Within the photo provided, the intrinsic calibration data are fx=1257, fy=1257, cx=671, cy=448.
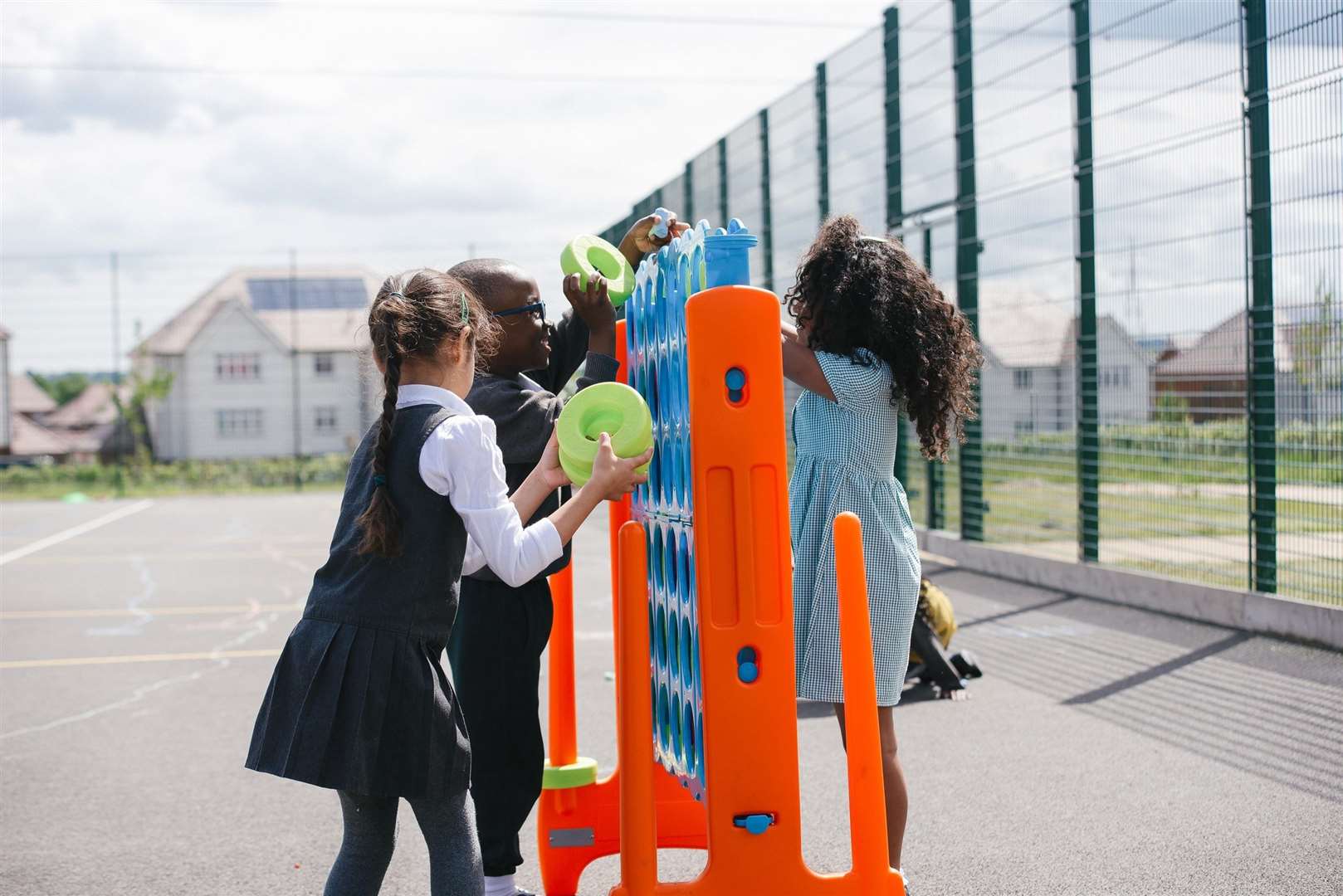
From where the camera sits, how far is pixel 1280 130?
6.56 metres

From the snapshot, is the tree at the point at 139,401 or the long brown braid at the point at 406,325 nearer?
the long brown braid at the point at 406,325

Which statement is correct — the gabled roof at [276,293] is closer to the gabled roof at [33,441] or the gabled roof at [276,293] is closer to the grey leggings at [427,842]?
the gabled roof at [33,441]

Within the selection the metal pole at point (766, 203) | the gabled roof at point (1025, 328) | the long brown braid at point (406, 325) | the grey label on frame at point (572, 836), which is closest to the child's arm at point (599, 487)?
the long brown braid at point (406, 325)

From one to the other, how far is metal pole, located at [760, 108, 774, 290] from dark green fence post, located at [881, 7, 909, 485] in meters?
2.23

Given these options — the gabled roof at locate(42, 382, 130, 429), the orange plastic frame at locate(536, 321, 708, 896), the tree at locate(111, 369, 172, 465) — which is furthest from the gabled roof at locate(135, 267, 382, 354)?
the gabled roof at locate(42, 382, 130, 429)

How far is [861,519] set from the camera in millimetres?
3205

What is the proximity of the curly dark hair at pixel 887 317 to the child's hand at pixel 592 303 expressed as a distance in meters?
0.51

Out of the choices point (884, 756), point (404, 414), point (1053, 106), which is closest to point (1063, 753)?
point (884, 756)

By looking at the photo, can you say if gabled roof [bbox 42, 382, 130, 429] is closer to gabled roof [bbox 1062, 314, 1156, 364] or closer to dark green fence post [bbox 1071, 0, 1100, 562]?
gabled roof [bbox 1062, 314, 1156, 364]

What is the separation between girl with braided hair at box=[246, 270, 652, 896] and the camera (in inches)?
98.6

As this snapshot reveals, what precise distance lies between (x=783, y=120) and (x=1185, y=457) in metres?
6.03

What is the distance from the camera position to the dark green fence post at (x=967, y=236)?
9.57m

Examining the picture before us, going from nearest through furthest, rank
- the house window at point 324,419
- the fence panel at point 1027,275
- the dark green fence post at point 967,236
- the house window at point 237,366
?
the fence panel at point 1027,275, the dark green fence post at point 967,236, the house window at point 324,419, the house window at point 237,366

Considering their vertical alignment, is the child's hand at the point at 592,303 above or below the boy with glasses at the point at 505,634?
above
